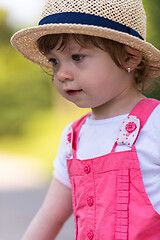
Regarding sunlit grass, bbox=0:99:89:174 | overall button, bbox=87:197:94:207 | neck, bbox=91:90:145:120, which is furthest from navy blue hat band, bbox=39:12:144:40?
sunlit grass, bbox=0:99:89:174

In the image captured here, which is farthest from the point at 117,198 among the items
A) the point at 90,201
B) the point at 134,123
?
the point at 134,123

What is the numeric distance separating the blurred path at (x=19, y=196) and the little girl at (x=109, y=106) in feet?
8.69

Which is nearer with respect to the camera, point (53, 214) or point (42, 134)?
point (53, 214)

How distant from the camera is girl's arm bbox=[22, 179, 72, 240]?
2.20 metres

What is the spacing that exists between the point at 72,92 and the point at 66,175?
47 cm

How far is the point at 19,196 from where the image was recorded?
6719mm

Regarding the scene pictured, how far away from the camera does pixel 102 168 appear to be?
6.07ft

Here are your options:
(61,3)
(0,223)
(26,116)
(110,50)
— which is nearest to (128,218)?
(110,50)

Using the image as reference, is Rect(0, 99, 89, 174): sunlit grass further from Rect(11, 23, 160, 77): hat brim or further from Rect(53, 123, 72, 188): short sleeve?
Rect(11, 23, 160, 77): hat brim

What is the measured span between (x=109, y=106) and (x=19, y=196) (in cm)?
500

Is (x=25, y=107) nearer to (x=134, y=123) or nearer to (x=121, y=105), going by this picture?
(x=121, y=105)

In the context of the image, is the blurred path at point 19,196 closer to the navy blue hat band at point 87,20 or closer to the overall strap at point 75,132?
the overall strap at point 75,132

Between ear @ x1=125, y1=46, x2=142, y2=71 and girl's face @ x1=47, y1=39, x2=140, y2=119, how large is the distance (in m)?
0.03

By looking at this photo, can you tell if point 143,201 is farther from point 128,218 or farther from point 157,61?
point 157,61
